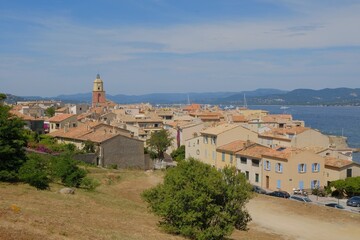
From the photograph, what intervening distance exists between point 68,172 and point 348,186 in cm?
2864

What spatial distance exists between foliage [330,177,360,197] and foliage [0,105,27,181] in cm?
3162

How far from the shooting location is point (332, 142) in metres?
75.8

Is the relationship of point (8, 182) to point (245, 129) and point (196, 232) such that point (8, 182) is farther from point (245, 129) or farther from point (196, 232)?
point (245, 129)

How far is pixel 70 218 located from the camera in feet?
67.8

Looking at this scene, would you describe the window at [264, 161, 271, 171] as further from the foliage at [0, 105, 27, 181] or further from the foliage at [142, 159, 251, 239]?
the foliage at [0, 105, 27, 181]

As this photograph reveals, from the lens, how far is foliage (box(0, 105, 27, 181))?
2998 cm

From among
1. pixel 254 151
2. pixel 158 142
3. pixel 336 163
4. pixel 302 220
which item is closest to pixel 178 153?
pixel 158 142

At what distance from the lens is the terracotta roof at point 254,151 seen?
5429 cm

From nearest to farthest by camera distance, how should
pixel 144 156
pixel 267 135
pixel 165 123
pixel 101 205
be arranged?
pixel 101 205, pixel 144 156, pixel 267 135, pixel 165 123

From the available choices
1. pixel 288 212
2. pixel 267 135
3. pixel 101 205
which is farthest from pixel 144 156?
pixel 101 205

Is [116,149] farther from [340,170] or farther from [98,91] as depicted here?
[98,91]

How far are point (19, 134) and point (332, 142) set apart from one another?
56029 millimetres

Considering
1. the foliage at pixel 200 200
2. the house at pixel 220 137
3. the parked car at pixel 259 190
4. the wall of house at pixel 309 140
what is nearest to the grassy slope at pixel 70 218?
the foliage at pixel 200 200

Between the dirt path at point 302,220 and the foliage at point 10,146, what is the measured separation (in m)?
16.8
